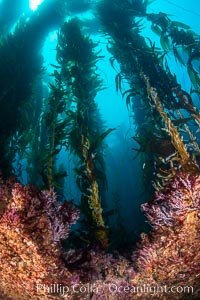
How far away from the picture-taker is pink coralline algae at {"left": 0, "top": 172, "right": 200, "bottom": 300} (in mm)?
2422

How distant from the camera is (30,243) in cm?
246

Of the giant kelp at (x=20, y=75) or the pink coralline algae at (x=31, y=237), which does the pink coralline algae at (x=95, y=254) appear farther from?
the giant kelp at (x=20, y=75)

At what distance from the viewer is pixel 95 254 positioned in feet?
9.48

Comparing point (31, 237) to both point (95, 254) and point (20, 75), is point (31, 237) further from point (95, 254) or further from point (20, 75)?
point (20, 75)

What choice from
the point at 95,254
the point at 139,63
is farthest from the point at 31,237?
the point at 139,63

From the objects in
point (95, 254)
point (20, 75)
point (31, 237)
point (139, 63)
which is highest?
point (20, 75)

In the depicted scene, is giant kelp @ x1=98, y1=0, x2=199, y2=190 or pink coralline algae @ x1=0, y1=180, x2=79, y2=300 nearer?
pink coralline algae @ x1=0, y1=180, x2=79, y2=300

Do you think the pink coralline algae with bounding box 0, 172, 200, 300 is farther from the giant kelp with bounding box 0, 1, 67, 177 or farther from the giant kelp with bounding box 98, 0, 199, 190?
the giant kelp with bounding box 98, 0, 199, 190

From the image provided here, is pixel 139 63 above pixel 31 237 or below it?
above

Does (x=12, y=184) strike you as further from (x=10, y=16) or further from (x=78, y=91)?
(x=10, y=16)

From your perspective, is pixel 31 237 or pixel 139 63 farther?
pixel 139 63

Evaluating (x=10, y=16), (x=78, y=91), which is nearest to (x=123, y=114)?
(x=10, y=16)

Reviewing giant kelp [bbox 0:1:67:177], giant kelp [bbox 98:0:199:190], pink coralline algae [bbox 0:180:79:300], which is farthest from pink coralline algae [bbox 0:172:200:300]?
giant kelp [bbox 98:0:199:190]

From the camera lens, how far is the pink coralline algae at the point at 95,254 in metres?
2.42
